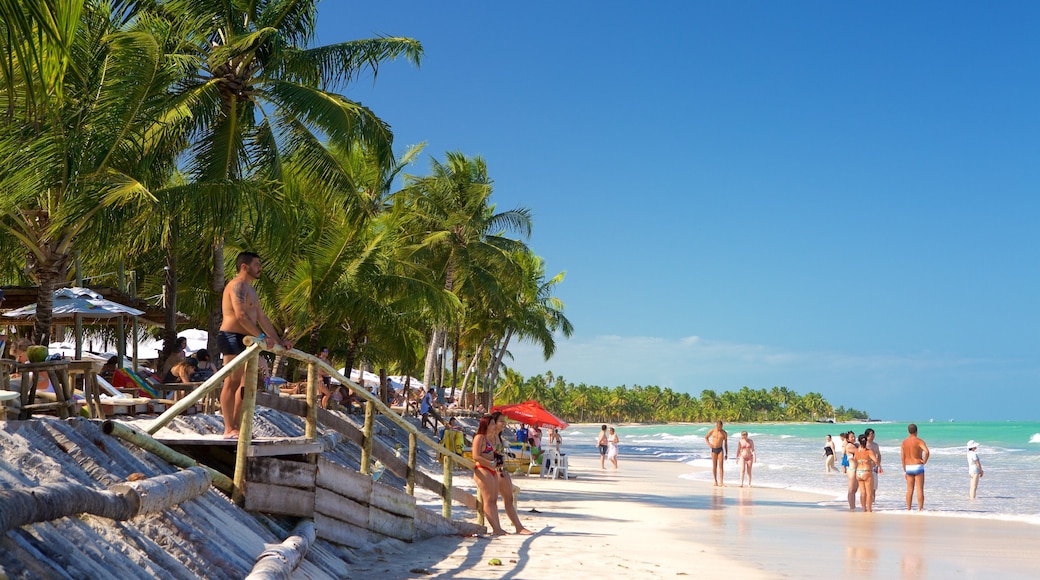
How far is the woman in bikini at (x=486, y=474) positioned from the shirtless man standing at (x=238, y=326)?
3.42 meters

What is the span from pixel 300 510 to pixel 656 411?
491 feet

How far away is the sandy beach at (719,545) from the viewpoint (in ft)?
25.3

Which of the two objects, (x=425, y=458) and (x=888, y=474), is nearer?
(x=425, y=458)

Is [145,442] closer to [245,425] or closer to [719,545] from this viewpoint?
[245,425]

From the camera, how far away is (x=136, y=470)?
4.98 metres

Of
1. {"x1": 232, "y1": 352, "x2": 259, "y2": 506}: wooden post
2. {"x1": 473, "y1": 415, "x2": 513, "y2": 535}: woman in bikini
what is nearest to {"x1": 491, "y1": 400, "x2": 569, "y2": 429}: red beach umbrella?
{"x1": 473, "y1": 415, "x2": 513, "y2": 535}: woman in bikini

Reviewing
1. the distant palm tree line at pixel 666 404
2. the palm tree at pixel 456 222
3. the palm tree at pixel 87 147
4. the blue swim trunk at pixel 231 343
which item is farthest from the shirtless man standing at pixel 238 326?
the distant palm tree line at pixel 666 404

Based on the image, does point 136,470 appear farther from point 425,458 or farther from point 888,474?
point 888,474

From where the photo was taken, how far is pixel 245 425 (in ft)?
19.5

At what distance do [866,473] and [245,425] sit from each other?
39.2ft

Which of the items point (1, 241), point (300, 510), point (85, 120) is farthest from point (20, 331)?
point (300, 510)

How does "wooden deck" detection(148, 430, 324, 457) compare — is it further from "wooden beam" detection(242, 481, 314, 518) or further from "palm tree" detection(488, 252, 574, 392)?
"palm tree" detection(488, 252, 574, 392)

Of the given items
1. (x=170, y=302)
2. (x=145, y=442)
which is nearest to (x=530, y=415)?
(x=170, y=302)

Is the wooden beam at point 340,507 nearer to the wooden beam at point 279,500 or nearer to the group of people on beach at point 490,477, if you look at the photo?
the wooden beam at point 279,500
